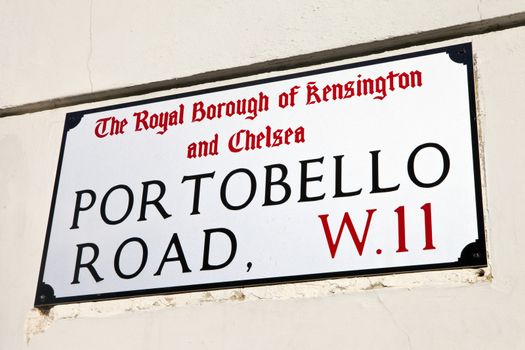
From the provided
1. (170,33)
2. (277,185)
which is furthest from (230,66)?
(277,185)

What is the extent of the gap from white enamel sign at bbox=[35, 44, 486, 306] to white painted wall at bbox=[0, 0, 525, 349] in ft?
0.17

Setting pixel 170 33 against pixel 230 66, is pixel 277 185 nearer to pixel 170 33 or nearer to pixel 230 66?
pixel 230 66

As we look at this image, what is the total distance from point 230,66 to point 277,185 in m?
0.50

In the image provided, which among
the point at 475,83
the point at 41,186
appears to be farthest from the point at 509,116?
the point at 41,186

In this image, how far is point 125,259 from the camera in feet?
8.73

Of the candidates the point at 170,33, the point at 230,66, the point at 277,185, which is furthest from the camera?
the point at 170,33

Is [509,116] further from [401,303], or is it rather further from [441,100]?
[401,303]

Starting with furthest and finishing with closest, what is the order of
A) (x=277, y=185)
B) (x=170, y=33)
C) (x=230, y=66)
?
(x=170, y=33)
(x=230, y=66)
(x=277, y=185)

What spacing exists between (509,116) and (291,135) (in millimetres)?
644

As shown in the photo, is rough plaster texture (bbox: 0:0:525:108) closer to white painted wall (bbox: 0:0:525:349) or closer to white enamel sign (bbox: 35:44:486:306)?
white painted wall (bbox: 0:0:525:349)

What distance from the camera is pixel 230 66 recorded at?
2.87 meters

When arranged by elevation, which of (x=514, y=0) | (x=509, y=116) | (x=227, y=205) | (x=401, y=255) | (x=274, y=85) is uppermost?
(x=514, y=0)

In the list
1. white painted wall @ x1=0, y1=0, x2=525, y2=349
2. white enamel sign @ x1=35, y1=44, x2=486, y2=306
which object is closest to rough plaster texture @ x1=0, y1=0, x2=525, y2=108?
white painted wall @ x1=0, y1=0, x2=525, y2=349

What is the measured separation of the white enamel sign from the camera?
7.89 ft
